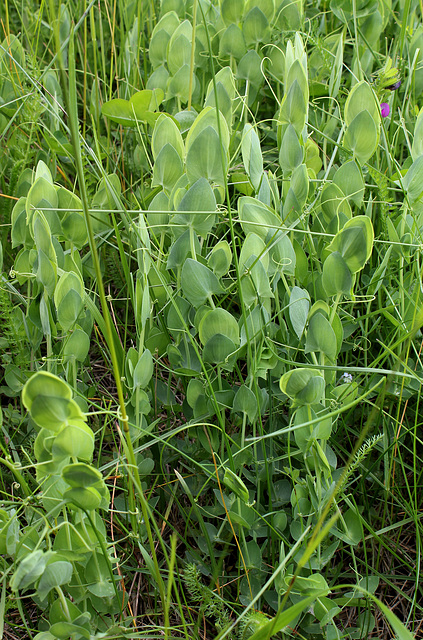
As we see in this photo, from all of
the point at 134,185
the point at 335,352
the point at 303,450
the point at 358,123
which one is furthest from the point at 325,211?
the point at 134,185

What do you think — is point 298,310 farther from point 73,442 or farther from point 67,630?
point 67,630

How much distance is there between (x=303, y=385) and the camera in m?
0.65

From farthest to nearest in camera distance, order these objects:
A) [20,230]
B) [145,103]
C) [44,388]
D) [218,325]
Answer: [145,103] → [20,230] → [218,325] → [44,388]

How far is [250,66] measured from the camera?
106cm

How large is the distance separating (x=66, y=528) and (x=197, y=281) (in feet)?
1.06

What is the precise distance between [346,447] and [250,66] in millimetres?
722

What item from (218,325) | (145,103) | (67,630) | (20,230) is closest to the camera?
(67,630)

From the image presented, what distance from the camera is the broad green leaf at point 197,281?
69 cm

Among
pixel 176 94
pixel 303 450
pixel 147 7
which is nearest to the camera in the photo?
pixel 303 450

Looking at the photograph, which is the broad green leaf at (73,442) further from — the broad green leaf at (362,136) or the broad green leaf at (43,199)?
the broad green leaf at (362,136)

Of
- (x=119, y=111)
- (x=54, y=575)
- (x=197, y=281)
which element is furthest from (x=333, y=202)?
(x=54, y=575)

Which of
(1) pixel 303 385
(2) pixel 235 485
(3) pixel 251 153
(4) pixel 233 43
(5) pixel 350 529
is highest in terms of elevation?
(4) pixel 233 43

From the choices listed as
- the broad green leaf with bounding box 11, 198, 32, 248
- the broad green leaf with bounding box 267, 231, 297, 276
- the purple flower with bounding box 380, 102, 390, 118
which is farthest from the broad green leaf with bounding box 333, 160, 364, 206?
the broad green leaf with bounding box 11, 198, 32, 248

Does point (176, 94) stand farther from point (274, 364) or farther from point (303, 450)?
point (303, 450)
